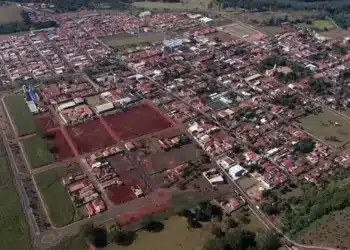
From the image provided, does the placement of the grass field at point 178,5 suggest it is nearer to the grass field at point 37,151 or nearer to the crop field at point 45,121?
the crop field at point 45,121

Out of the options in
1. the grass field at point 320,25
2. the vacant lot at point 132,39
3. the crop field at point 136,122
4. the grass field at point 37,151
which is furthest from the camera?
the grass field at point 320,25

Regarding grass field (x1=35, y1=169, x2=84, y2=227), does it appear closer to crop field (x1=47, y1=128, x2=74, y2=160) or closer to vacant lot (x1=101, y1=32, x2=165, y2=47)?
crop field (x1=47, y1=128, x2=74, y2=160)

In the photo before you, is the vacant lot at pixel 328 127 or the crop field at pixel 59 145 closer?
the crop field at pixel 59 145


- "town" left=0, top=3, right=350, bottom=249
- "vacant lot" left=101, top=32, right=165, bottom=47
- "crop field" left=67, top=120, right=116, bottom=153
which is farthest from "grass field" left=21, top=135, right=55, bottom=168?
"vacant lot" left=101, top=32, right=165, bottom=47

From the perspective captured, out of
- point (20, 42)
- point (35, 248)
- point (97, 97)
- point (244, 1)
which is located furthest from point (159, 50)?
point (35, 248)

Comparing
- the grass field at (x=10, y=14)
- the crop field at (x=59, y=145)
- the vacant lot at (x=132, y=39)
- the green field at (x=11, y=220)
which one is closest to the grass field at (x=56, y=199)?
the green field at (x=11, y=220)
